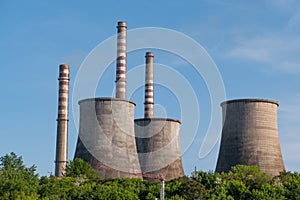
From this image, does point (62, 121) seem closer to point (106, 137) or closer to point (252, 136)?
point (106, 137)

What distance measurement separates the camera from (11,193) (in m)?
25.5

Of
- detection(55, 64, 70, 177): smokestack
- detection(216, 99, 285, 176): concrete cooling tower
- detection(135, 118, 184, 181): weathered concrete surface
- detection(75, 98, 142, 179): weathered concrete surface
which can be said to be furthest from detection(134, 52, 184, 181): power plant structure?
detection(216, 99, 285, 176): concrete cooling tower

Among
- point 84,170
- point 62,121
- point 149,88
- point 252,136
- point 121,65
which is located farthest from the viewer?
point 149,88

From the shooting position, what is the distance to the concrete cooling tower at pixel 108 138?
37.9m

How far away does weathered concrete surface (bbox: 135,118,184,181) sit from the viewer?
42500 millimetres

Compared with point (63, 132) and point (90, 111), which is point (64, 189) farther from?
point (63, 132)

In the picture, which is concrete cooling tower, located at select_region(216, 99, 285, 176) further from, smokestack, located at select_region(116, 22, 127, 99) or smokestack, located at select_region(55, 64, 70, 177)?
smokestack, located at select_region(55, 64, 70, 177)

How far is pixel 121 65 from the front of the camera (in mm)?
46344

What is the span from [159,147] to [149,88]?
27.4 ft

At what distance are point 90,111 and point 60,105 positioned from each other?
7206mm

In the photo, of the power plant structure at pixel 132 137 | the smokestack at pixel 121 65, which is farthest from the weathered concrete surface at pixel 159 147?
the smokestack at pixel 121 65

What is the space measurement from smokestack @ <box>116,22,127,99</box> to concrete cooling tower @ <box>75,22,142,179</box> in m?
6.54

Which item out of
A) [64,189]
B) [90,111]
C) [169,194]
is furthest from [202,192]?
[90,111]

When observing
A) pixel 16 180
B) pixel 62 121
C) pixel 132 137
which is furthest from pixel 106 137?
pixel 16 180
